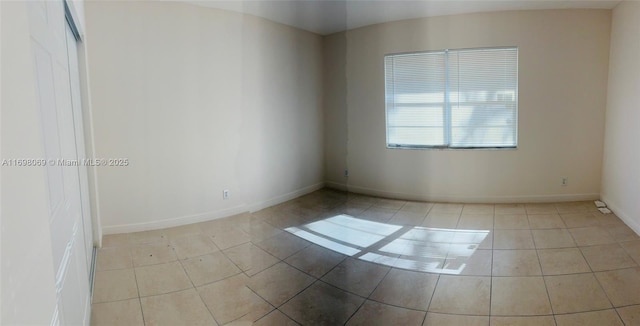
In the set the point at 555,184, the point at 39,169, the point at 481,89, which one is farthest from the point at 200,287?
the point at 555,184

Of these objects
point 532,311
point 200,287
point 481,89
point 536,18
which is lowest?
point 532,311

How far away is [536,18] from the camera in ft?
2.80

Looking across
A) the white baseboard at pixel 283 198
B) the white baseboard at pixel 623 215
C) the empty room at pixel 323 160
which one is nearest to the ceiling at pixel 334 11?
the empty room at pixel 323 160

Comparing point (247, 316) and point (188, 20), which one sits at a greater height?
point (188, 20)

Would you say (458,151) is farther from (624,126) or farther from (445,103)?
(624,126)

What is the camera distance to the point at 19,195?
0.38 meters

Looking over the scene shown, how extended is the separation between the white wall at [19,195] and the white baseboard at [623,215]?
9.54ft

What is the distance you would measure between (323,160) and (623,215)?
2756 mm

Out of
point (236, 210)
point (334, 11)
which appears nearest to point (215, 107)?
point (236, 210)

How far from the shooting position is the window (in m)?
0.59

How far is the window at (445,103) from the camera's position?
587mm

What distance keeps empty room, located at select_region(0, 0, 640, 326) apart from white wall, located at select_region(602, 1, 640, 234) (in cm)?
99

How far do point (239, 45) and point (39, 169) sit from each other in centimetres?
44

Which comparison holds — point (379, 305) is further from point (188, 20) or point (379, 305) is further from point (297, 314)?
point (188, 20)
